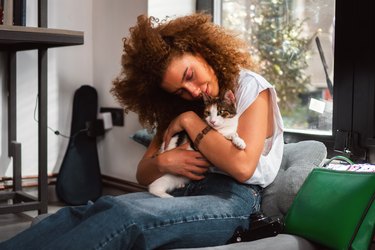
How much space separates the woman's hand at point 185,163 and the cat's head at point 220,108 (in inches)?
4.2

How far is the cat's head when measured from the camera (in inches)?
59.6

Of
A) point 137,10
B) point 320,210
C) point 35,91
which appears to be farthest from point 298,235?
point 35,91

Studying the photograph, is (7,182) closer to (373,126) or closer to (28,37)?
(28,37)

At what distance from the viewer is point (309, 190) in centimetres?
132

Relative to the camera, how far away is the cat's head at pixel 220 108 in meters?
1.51

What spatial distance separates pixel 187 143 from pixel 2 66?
136 cm

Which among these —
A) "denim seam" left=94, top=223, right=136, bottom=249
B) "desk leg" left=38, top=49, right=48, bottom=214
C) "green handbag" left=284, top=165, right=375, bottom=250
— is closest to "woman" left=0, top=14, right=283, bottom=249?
"denim seam" left=94, top=223, right=136, bottom=249

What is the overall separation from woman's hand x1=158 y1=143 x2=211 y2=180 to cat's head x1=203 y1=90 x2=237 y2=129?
0.11 m

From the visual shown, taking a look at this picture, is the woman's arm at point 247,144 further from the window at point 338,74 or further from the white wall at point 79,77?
the white wall at point 79,77

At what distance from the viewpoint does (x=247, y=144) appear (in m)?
1.38

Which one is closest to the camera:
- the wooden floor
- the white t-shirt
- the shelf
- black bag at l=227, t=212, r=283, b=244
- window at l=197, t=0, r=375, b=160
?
black bag at l=227, t=212, r=283, b=244

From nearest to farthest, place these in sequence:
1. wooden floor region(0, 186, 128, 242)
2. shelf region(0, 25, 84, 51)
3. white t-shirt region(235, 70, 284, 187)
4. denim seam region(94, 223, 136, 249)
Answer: denim seam region(94, 223, 136, 249), white t-shirt region(235, 70, 284, 187), shelf region(0, 25, 84, 51), wooden floor region(0, 186, 128, 242)

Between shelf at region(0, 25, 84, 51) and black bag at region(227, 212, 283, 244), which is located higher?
shelf at region(0, 25, 84, 51)

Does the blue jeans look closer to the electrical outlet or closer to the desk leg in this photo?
the desk leg
